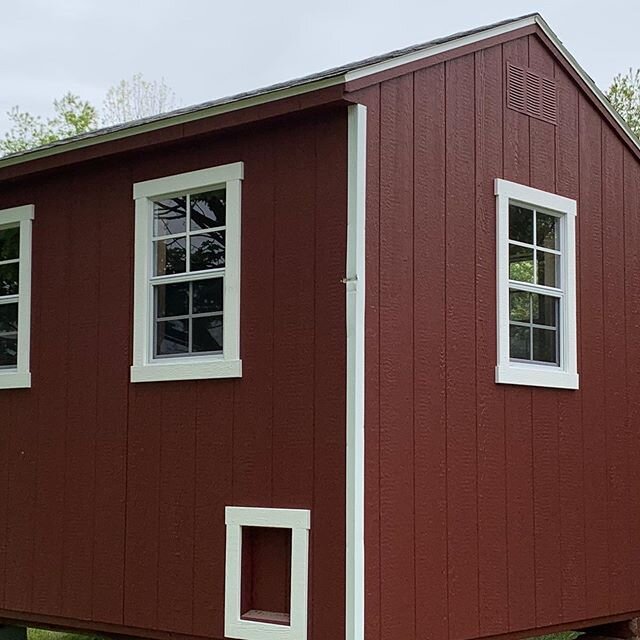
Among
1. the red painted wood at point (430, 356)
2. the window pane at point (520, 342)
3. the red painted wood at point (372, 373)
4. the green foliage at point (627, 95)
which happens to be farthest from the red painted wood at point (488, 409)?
the green foliage at point (627, 95)

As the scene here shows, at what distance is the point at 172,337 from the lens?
Result: 30.8 feet

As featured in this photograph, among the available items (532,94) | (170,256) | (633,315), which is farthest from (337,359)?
(633,315)

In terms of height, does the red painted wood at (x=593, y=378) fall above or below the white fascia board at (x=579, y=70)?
below

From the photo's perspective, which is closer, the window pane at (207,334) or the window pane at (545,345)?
the window pane at (207,334)

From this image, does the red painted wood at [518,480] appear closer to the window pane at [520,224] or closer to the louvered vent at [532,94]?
the louvered vent at [532,94]

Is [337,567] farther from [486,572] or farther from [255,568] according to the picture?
[486,572]

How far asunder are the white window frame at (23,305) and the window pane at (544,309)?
390 centimetres

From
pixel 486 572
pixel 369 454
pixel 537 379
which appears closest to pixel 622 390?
pixel 537 379

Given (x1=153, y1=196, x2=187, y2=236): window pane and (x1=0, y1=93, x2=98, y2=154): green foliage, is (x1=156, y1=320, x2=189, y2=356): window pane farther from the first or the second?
(x1=0, y1=93, x2=98, y2=154): green foliage

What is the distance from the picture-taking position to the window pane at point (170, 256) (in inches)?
367

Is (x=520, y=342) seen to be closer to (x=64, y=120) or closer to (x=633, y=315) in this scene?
(x=633, y=315)

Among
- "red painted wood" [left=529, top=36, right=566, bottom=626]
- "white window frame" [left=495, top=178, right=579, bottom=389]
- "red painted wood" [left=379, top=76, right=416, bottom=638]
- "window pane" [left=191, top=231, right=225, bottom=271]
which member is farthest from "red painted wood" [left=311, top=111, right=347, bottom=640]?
"red painted wood" [left=529, top=36, right=566, bottom=626]

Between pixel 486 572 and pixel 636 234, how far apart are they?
3.35m

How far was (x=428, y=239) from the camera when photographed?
8758mm
